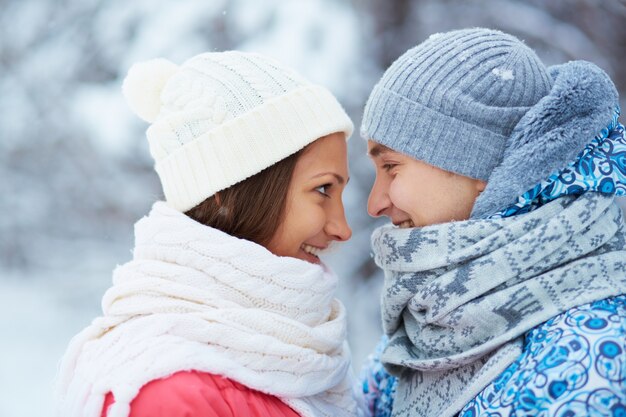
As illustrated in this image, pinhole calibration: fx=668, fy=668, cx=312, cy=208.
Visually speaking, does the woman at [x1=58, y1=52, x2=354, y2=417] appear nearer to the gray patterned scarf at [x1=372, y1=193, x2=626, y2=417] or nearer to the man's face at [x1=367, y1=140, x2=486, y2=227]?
the man's face at [x1=367, y1=140, x2=486, y2=227]

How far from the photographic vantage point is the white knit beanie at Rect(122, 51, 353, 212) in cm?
161

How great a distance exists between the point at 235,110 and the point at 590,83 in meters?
0.82

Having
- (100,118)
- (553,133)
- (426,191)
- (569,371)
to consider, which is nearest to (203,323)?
(426,191)

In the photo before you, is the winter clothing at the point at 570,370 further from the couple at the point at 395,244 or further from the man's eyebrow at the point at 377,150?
the man's eyebrow at the point at 377,150

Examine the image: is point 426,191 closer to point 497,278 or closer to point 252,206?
point 497,278

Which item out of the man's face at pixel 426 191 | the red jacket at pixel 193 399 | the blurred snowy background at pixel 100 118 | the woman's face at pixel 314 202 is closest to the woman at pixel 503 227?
the man's face at pixel 426 191

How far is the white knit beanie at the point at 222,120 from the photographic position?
1.61m

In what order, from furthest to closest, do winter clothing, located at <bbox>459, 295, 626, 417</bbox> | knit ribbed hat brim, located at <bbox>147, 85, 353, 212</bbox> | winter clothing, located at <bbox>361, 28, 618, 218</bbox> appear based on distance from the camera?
1. knit ribbed hat brim, located at <bbox>147, 85, 353, 212</bbox>
2. winter clothing, located at <bbox>361, 28, 618, 218</bbox>
3. winter clothing, located at <bbox>459, 295, 626, 417</bbox>

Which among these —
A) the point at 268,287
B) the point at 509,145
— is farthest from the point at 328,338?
the point at 509,145

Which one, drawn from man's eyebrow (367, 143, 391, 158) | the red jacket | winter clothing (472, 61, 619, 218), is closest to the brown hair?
man's eyebrow (367, 143, 391, 158)

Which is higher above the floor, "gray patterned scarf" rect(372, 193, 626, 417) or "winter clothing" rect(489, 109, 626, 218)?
"winter clothing" rect(489, 109, 626, 218)

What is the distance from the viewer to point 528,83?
5.21 ft

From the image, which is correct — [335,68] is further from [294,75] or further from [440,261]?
[440,261]

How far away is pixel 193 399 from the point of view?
1341mm
